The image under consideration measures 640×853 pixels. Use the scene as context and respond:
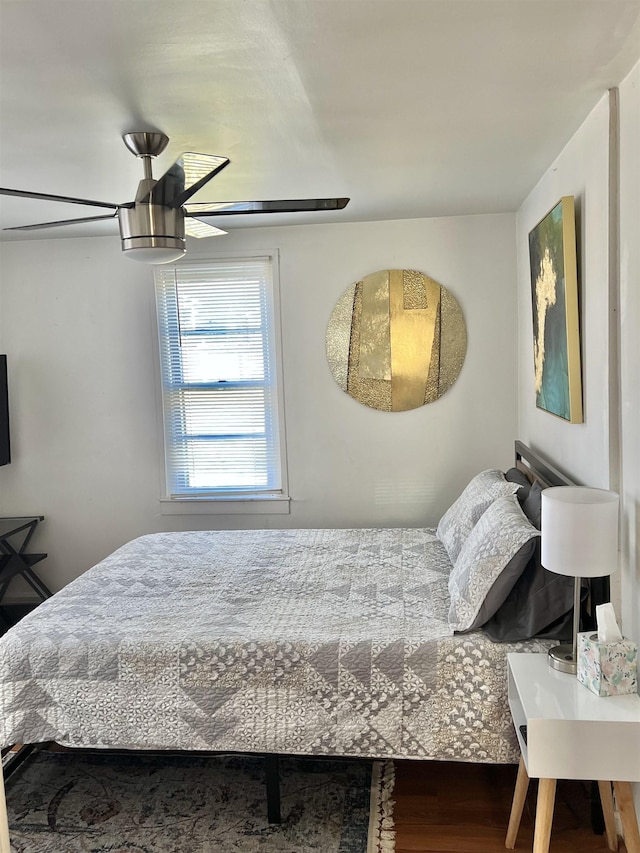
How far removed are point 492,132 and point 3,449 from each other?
3.38 m

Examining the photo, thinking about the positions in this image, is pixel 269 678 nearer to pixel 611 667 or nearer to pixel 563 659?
pixel 563 659

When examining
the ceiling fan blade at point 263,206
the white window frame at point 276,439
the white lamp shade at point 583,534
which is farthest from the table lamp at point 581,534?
the white window frame at point 276,439

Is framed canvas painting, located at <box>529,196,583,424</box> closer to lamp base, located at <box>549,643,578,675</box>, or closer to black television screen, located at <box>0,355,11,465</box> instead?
lamp base, located at <box>549,643,578,675</box>

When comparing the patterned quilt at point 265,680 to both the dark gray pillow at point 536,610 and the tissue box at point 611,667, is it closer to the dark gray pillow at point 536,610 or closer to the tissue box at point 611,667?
the dark gray pillow at point 536,610

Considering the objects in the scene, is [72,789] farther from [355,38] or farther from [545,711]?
[355,38]

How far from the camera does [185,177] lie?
7.96 ft

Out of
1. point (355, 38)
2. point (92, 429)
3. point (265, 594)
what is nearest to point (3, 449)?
point (92, 429)

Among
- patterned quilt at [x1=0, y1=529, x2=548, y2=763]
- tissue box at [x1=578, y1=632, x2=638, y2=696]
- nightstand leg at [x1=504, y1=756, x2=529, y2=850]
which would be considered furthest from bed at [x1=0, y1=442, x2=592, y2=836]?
tissue box at [x1=578, y1=632, x2=638, y2=696]

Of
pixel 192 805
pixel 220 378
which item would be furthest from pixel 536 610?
pixel 220 378

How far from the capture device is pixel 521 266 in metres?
4.05

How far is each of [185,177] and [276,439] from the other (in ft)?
7.40

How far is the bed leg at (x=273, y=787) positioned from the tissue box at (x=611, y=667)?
106 centimetres

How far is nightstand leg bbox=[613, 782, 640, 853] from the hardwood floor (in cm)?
30

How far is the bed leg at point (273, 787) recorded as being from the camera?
2.43 metres
